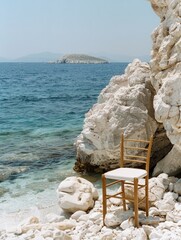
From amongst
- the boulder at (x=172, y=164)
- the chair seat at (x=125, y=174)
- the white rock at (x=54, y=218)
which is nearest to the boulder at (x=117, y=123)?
the boulder at (x=172, y=164)

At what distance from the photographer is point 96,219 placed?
319 inches

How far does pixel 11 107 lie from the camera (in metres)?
34.1

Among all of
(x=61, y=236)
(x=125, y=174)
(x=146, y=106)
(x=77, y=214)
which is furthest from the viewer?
(x=146, y=106)

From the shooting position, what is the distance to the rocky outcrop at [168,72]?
8.94m

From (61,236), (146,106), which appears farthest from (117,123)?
(61,236)

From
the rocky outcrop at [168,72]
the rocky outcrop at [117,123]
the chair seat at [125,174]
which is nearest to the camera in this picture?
the chair seat at [125,174]

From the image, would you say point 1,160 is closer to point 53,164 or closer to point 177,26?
point 53,164

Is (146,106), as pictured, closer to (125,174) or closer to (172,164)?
(172,164)

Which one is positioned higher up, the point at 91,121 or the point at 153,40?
the point at 153,40

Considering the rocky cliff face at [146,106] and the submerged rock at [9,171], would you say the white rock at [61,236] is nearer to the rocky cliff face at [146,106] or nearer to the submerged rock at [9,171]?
the rocky cliff face at [146,106]

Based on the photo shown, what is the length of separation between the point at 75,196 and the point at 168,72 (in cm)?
400

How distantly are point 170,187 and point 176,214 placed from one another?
150 centimetres

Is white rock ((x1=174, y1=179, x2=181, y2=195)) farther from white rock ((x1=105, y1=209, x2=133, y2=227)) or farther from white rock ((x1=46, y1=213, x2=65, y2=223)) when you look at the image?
white rock ((x1=46, y1=213, x2=65, y2=223))

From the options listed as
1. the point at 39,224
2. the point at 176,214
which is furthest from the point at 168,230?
the point at 39,224
